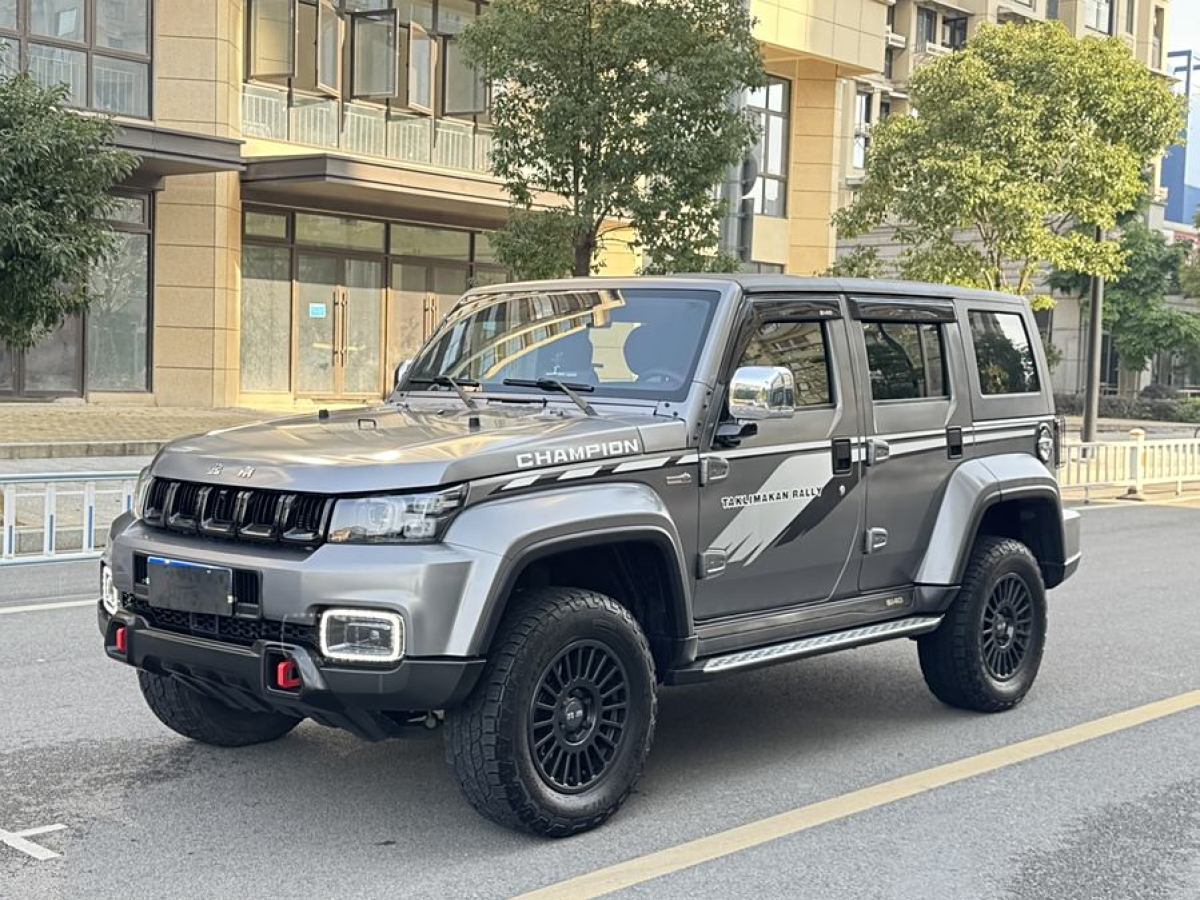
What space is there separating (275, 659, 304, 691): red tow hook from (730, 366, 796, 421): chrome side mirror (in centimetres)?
190

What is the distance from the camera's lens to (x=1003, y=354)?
23.5 ft

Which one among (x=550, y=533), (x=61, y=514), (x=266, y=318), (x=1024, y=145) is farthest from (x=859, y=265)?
(x=550, y=533)

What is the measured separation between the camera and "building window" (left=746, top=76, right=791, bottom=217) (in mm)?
35469

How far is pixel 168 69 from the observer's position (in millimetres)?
22719

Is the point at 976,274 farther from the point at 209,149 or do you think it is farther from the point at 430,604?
the point at 430,604

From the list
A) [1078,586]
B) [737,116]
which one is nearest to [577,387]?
[1078,586]

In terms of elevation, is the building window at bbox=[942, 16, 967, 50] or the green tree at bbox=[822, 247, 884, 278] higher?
the building window at bbox=[942, 16, 967, 50]

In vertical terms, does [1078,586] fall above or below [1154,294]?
below

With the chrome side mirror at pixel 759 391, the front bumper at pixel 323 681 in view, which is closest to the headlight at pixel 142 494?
the front bumper at pixel 323 681

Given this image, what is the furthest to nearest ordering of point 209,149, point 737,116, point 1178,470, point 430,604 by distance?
point 209,149, point 1178,470, point 737,116, point 430,604

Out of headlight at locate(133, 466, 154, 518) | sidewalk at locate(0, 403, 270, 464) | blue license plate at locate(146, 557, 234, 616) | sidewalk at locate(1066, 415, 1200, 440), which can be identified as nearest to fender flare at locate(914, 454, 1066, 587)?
blue license plate at locate(146, 557, 234, 616)

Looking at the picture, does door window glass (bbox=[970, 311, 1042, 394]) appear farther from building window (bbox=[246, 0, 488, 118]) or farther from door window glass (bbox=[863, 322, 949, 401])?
building window (bbox=[246, 0, 488, 118])

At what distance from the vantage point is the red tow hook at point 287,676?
4.61 metres

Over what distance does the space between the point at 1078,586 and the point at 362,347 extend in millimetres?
17379
